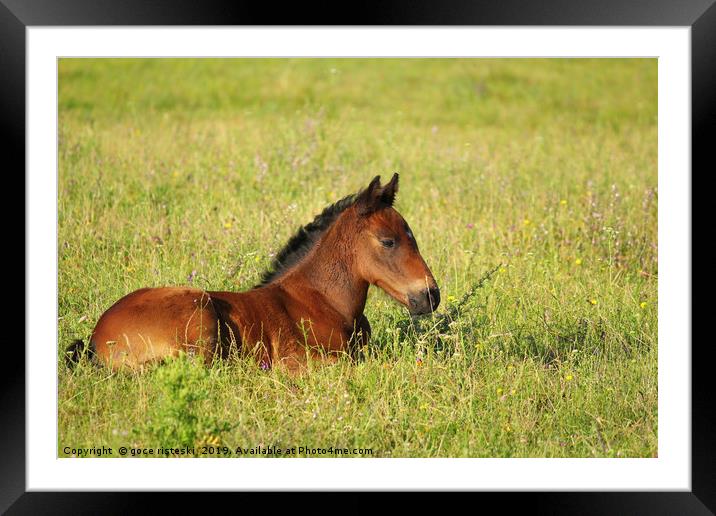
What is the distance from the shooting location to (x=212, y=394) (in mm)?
5902

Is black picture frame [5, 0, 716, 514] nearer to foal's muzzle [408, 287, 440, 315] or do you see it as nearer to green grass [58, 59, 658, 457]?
green grass [58, 59, 658, 457]

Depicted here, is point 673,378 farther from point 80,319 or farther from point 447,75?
point 447,75

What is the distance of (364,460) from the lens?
543cm

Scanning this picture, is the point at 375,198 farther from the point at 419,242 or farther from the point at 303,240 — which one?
the point at 419,242

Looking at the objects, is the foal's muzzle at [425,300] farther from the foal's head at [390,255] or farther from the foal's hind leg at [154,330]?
the foal's hind leg at [154,330]

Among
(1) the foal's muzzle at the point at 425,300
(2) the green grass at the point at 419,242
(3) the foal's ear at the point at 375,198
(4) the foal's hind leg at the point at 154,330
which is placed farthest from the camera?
(3) the foal's ear at the point at 375,198

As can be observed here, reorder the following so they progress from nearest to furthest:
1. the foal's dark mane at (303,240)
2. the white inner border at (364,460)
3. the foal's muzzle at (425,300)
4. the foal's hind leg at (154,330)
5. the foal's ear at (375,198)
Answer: the white inner border at (364,460), the foal's hind leg at (154,330), the foal's muzzle at (425,300), the foal's ear at (375,198), the foal's dark mane at (303,240)

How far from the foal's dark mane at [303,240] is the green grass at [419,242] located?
852 mm

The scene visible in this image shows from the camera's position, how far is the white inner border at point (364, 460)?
16.6ft

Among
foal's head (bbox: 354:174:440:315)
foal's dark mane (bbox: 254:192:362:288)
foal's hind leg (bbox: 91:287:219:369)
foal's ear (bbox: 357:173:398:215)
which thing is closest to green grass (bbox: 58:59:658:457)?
foal's hind leg (bbox: 91:287:219:369)

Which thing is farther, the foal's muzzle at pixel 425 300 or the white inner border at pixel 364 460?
the foal's muzzle at pixel 425 300

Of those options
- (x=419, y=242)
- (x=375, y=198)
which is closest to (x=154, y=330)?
(x=375, y=198)
